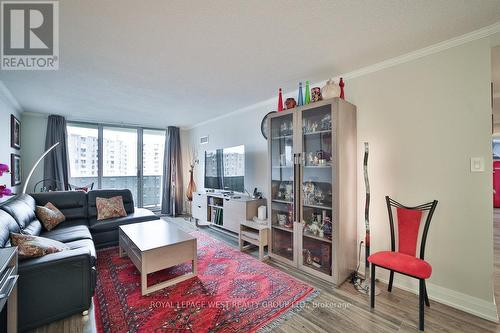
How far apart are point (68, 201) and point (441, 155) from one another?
4970 millimetres

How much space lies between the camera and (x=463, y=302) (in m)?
1.92

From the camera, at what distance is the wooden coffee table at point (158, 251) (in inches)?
85.6

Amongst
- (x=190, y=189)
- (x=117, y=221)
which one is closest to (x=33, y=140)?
(x=117, y=221)

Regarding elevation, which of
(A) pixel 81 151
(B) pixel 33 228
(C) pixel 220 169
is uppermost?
(A) pixel 81 151

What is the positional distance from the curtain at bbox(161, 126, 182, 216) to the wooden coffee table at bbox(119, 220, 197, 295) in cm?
305

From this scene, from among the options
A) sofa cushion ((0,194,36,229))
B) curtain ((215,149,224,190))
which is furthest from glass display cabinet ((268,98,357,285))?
sofa cushion ((0,194,36,229))

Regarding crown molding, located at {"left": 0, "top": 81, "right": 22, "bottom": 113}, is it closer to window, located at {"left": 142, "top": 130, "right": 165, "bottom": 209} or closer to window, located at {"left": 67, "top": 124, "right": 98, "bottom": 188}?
window, located at {"left": 67, "top": 124, "right": 98, "bottom": 188}

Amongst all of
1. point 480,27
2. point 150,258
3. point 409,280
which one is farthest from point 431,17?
point 150,258

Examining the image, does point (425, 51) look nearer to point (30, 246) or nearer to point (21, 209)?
point (30, 246)

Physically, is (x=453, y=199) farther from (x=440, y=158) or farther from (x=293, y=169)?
(x=293, y=169)

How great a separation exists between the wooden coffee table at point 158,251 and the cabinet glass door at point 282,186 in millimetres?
1150

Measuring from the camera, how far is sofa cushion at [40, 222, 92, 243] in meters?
2.55

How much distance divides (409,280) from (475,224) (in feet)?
2.61

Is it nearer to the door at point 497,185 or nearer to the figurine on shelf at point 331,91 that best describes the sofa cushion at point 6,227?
the figurine on shelf at point 331,91
